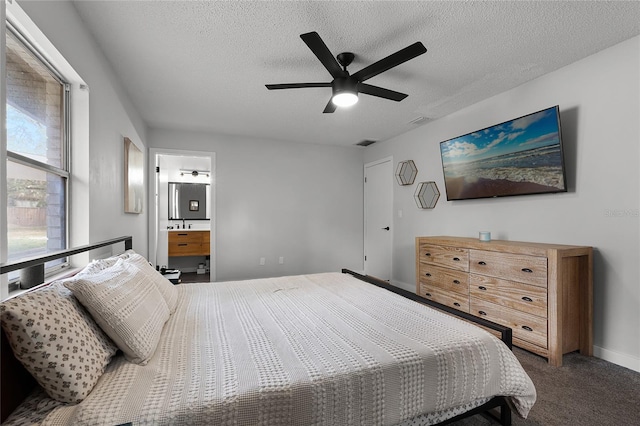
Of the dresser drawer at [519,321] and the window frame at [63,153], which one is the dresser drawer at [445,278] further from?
the window frame at [63,153]

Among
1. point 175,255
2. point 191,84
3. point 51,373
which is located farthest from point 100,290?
point 175,255

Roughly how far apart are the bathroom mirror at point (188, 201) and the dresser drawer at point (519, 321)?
5.10 metres

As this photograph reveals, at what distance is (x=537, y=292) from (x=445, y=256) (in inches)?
36.8

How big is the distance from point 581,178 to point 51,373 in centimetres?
342

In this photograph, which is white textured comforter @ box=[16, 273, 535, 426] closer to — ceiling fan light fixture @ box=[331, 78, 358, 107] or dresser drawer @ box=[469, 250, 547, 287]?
dresser drawer @ box=[469, 250, 547, 287]

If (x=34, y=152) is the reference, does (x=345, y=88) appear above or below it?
above

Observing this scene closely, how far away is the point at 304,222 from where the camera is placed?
499cm

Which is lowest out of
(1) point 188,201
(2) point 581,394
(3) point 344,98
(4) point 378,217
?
(2) point 581,394

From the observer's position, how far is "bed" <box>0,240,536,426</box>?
870mm

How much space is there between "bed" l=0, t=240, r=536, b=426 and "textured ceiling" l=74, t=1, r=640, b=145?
5.31 feet

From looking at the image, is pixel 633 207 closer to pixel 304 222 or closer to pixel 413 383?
pixel 413 383

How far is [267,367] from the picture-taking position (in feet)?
3.51

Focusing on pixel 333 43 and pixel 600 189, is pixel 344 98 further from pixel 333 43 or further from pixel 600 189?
pixel 600 189

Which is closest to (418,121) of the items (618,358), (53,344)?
(618,358)
